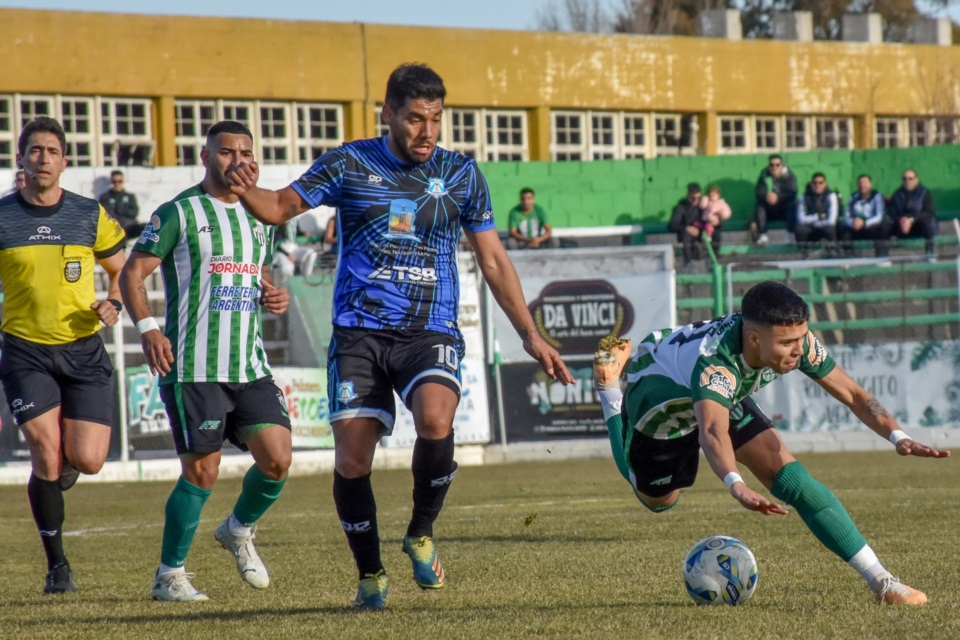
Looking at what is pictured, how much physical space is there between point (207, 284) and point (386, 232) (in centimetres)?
137

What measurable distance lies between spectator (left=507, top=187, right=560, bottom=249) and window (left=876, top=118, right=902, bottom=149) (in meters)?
18.2

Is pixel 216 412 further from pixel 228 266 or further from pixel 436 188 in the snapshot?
pixel 436 188

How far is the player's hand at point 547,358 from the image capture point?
249 inches

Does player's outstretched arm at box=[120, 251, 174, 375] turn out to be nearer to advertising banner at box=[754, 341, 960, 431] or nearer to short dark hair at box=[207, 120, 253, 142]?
short dark hair at box=[207, 120, 253, 142]

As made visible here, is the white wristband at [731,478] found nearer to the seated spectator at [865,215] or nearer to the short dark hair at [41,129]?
the short dark hair at [41,129]

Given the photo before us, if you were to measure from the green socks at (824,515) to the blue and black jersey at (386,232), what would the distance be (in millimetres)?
1630

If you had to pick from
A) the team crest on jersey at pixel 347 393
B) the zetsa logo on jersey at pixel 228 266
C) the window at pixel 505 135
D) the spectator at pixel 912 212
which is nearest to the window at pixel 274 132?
the window at pixel 505 135

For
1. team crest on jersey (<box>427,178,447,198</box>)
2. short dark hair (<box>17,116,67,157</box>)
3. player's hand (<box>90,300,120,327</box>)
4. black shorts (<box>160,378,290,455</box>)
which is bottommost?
black shorts (<box>160,378,290,455</box>)

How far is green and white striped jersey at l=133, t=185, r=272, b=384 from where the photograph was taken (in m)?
7.27

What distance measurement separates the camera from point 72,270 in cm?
814

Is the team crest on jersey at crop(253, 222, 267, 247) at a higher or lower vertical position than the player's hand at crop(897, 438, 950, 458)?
higher

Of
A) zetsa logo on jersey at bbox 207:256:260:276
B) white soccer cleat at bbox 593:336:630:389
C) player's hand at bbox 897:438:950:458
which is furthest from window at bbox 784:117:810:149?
player's hand at bbox 897:438:950:458

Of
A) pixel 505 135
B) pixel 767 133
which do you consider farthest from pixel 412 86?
pixel 767 133

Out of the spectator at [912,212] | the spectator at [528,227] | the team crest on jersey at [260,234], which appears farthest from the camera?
the spectator at [528,227]
